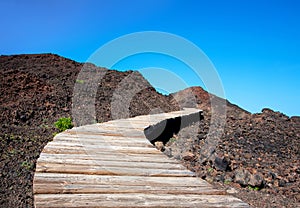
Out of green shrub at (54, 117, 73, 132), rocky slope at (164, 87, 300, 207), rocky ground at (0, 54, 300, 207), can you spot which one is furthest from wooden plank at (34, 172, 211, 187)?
green shrub at (54, 117, 73, 132)

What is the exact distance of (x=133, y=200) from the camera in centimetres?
242

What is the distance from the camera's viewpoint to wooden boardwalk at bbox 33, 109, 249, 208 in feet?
7.87

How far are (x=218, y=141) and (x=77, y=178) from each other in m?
6.27

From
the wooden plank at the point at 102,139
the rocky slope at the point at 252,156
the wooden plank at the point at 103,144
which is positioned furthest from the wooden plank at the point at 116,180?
the rocky slope at the point at 252,156

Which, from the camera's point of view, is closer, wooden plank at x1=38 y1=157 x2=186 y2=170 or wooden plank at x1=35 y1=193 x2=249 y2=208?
wooden plank at x1=35 y1=193 x2=249 y2=208

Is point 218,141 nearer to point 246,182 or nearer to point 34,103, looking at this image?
point 246,182

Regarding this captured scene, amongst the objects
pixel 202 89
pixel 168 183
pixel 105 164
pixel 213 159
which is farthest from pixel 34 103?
pixel 202 89

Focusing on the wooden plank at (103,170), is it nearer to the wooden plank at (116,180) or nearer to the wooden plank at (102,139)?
the wooden plank at (116,180)

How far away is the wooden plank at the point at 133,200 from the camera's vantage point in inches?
89.6

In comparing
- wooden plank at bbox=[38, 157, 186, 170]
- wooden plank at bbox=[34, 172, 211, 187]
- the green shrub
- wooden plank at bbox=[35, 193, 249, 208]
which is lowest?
wooden plank at bbox=[35, 193, 249, 208]

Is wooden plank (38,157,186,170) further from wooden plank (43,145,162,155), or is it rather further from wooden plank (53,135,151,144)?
wooden plank (53,135,151,144)

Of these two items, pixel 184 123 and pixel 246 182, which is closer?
pixel 246 182

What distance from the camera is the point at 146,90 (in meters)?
13.7

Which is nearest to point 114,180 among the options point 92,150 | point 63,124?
point 92,150
